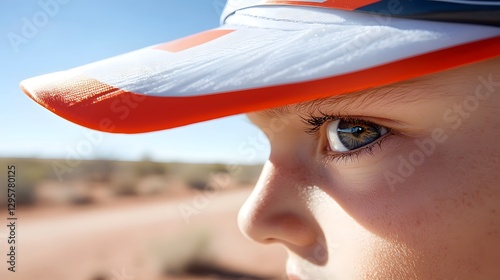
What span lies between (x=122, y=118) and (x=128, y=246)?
914cm

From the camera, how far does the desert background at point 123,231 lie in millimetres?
7578

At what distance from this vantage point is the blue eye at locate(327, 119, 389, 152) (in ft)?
3.36

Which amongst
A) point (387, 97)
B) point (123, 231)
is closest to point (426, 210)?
point (387, 97)

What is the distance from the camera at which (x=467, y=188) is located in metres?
0.90

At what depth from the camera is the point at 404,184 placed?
3.08 feet

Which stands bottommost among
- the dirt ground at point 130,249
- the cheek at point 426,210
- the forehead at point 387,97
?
the cheek at point 426,210

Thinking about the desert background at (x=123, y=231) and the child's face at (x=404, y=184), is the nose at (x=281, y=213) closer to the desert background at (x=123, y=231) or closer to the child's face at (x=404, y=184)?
the child's face at (x=404, y=184)

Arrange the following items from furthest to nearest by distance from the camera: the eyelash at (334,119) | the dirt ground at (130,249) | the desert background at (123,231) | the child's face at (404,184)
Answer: the desert background at (123,231), the dirt ground at (130,249), the eyelash at (334,119), the child's face at (404,184)

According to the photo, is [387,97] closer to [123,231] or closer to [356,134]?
[356,134]

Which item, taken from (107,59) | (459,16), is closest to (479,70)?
(459,16)

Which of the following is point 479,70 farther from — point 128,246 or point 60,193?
point 60,193

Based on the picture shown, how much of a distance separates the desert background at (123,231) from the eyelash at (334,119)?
5.88 feet

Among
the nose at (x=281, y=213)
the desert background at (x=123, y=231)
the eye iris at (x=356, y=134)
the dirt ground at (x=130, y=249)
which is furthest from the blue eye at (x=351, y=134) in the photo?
the dirt ground at (x=130, y=249)

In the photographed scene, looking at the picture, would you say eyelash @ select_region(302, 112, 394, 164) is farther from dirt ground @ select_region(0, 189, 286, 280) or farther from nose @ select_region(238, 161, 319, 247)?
dirt ground @ select_region(0, 189, 286, 280)
